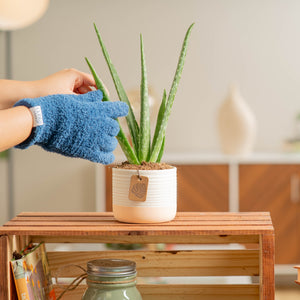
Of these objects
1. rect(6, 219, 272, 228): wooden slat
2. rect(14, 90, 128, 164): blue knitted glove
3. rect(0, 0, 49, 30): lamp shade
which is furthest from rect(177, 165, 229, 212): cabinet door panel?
rect(14, 90, 128, 164): blue knitted glove

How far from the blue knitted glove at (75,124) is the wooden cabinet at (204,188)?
2.42 m

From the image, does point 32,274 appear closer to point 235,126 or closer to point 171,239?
point 171,239

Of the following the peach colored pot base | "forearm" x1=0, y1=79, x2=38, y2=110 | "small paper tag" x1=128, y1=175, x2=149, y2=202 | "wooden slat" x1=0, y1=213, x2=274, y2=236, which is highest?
"forearm" x1=0, y1=79, x2=38, y2=110

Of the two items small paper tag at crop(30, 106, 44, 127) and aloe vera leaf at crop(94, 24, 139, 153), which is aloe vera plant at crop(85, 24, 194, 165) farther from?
small paper tag at crop(30, 106, 44, 127)

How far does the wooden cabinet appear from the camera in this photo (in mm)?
3633

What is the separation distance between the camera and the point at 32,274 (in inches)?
48.5

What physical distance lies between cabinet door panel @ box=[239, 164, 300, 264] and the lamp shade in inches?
67.2

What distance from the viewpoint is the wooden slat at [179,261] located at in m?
1.34

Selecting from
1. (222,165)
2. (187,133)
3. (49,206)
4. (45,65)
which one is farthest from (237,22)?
(49,206)

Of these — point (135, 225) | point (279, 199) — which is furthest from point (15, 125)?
point (279, 199)

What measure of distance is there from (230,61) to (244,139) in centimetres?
70

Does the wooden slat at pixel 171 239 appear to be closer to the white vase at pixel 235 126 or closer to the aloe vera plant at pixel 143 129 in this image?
the aloe vera plant at pixel 143 129

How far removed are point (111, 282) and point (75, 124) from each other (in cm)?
33

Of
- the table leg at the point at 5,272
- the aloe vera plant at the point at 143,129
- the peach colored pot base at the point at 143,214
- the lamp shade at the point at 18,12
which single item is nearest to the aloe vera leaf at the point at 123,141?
the aloe vera plant at the point at 143,129
